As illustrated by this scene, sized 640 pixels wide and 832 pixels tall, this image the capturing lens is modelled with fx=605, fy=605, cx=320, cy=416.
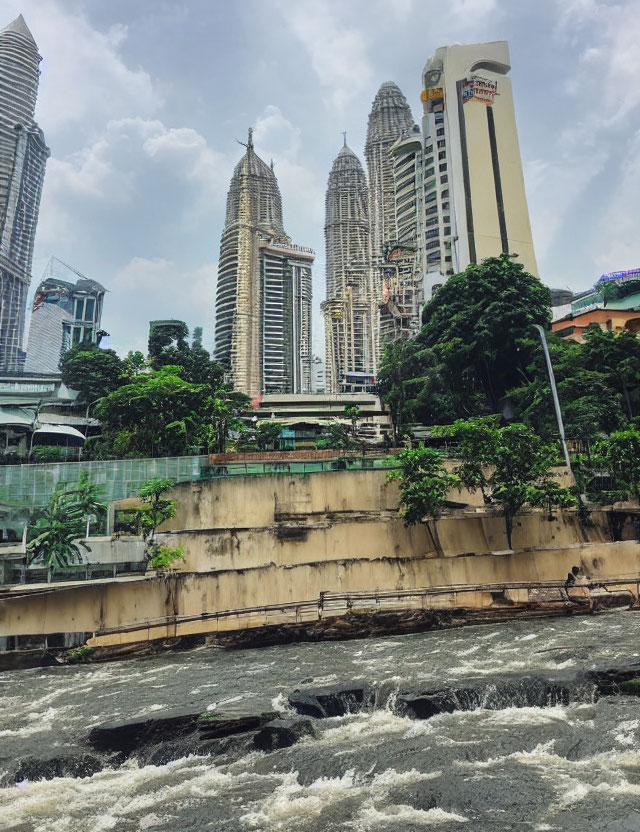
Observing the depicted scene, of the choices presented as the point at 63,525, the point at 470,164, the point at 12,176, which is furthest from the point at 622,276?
the point at 12,176

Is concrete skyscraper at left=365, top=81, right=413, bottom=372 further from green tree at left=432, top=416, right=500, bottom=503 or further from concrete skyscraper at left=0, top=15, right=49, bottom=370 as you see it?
green tree at left=432, top=416, right=500, bottom=503

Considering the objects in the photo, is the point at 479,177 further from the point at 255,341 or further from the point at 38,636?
the point at 38,636

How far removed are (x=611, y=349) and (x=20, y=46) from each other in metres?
226

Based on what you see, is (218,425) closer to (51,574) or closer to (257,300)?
(51,574)

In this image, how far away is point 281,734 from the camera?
631 inches

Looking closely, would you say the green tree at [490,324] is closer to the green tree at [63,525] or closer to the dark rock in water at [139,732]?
the green tree at [63,525]

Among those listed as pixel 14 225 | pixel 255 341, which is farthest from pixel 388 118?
pixel 14 225

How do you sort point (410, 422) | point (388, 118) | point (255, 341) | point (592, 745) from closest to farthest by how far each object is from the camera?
point (592, 745), point (410, 422), point (255, 341), point (388, 118)

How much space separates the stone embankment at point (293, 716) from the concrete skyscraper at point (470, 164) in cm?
8995

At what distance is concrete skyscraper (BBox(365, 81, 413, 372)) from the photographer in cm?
17950

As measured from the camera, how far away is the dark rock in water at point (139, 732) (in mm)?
16234

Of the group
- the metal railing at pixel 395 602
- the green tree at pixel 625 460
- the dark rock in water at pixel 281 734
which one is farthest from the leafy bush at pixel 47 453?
the green tree at pixel 625 460

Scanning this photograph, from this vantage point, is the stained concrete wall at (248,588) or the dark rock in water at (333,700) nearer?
the dark rock in water at (333,700)

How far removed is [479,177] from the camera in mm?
103500
